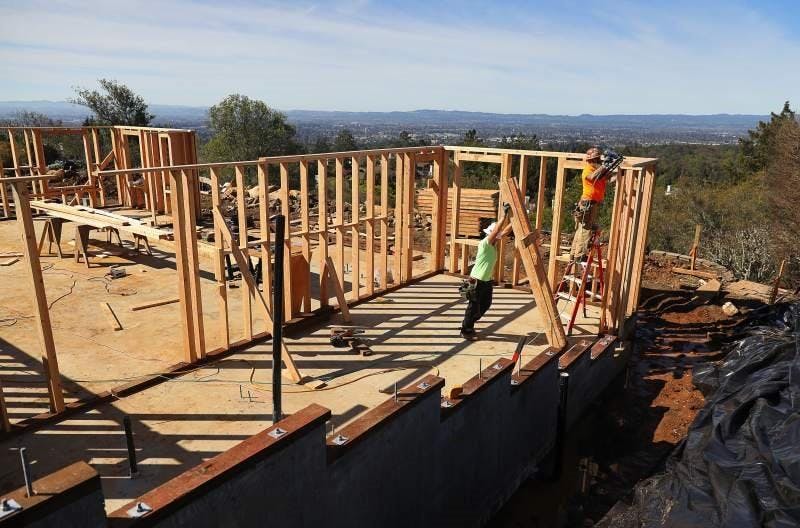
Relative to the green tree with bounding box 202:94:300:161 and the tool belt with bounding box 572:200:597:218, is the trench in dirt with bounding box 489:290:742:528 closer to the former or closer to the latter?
the tool belt with bounding box 572:200:597:218

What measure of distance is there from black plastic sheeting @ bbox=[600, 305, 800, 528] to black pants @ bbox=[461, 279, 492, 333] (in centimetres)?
286

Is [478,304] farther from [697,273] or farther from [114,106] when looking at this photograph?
[114,106]

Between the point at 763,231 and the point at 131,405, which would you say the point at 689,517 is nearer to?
the point at 131,405

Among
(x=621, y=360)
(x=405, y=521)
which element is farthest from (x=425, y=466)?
(x=621, y=360)

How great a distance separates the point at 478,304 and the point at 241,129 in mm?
29809

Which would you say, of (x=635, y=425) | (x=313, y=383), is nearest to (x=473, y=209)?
(x=635, y=425)

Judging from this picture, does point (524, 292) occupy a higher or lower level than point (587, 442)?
higher

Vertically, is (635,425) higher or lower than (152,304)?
lower

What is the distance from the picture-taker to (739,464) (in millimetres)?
4844

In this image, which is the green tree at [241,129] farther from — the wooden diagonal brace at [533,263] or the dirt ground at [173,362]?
the wooden diagonal brace at [533,263]

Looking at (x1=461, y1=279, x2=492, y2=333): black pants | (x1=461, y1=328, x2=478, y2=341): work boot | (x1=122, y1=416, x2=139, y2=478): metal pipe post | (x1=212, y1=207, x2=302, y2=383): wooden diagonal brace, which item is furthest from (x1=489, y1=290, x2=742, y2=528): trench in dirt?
(x1=122, y1=416, x2=139, y2=478): metal pipe post

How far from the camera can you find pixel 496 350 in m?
7.41

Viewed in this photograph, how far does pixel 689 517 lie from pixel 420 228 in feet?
49.5

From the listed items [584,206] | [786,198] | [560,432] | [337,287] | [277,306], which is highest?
[584,206]
